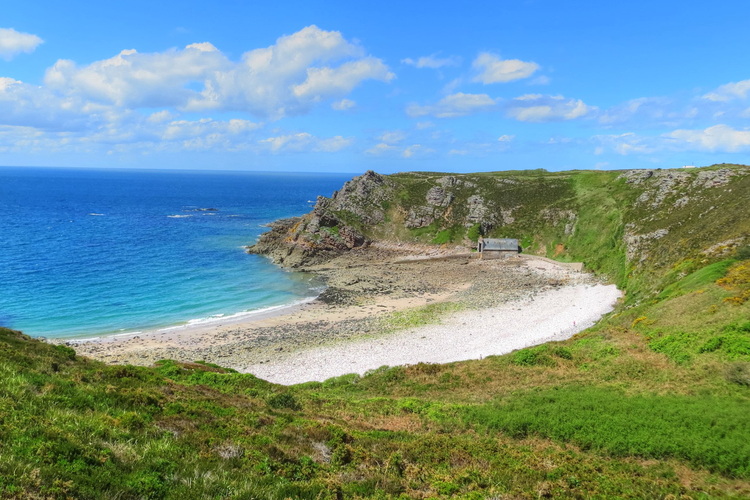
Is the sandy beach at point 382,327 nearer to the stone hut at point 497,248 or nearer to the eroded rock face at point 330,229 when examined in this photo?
the stone hut at point 497,248

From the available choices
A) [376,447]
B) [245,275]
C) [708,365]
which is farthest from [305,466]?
[245,275]

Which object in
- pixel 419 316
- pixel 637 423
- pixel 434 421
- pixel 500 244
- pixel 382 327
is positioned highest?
pixel 500 244

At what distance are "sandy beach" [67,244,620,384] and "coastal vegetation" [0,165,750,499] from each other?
29.8 ft

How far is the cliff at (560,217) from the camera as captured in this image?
2377 inches

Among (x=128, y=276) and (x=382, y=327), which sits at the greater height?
(x=128, y=276)

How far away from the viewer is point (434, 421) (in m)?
20.7

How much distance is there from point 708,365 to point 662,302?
49.7 ft

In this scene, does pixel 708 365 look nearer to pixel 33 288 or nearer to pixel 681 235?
pixel 681 235

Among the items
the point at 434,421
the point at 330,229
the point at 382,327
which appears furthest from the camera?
the point at 330,229

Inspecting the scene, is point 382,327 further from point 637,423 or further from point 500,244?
point 500,244

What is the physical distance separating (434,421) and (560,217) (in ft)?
274

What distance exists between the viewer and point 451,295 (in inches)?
2525

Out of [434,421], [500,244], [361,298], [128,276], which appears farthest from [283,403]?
[500,244]

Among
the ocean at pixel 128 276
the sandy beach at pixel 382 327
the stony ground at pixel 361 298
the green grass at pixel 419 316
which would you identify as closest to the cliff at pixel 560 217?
the stony ground at pixel 361 298
